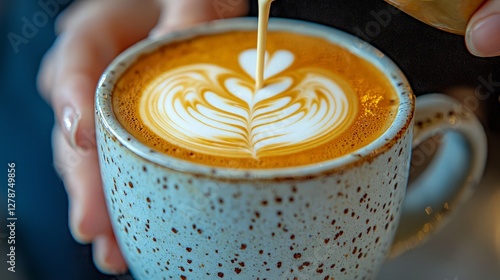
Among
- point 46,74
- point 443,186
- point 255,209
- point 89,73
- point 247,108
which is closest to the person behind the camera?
point 255,209

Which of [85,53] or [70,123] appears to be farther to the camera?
[85,53]

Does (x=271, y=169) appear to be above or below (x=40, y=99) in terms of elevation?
above

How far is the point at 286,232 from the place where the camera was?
47 cm

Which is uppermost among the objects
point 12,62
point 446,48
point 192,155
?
point 192,155

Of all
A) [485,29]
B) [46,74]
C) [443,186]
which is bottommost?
[443,186]

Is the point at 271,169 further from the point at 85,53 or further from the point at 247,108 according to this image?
the point at 85,53

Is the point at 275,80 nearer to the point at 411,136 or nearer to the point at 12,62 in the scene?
the point at 411,136

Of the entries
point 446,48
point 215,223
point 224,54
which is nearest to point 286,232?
point 215,223

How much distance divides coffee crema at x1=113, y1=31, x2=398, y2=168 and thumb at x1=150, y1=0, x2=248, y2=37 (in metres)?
0.27

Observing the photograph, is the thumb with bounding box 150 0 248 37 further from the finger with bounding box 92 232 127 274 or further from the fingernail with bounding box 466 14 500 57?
the fingernail with bounding box 466 14 500 57

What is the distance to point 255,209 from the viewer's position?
0.46 m

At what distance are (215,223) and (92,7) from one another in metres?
0.64

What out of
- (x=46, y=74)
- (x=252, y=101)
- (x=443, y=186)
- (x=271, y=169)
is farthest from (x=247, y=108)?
(x=46, y=74)

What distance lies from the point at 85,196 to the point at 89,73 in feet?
0.62
